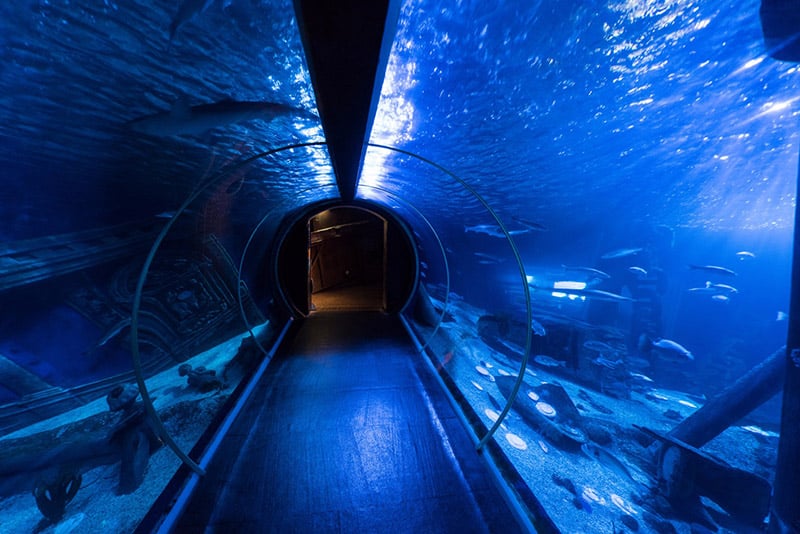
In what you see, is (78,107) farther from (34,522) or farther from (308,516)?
(34,522)

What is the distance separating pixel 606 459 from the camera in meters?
8.90

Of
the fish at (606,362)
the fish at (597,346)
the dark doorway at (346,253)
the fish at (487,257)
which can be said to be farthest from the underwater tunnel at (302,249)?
the fish at (487,257)

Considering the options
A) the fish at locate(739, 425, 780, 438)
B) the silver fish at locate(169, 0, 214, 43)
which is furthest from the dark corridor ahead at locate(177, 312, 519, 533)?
the fish at locate(739, 425, 780, 438)

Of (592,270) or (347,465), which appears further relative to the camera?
(592,270)

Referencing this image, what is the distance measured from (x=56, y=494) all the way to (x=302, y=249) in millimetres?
5255

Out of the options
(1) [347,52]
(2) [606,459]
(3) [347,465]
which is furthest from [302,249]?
(2) [606,459]

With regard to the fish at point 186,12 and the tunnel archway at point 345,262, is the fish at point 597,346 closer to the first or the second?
the tunnel archway at point 345,262

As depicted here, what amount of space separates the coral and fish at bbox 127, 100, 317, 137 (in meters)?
3.99

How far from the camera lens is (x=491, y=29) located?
7.89ft

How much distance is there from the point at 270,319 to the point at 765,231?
64.1 m

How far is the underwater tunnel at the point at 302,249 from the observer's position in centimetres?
184

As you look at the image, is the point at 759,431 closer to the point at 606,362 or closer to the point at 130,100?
the point at 606,362

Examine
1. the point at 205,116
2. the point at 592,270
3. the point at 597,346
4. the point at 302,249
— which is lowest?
the point at 597,346

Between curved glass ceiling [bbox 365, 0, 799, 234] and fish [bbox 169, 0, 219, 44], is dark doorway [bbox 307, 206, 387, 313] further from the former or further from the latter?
fish [bbox 169, 0, 219, 44]
